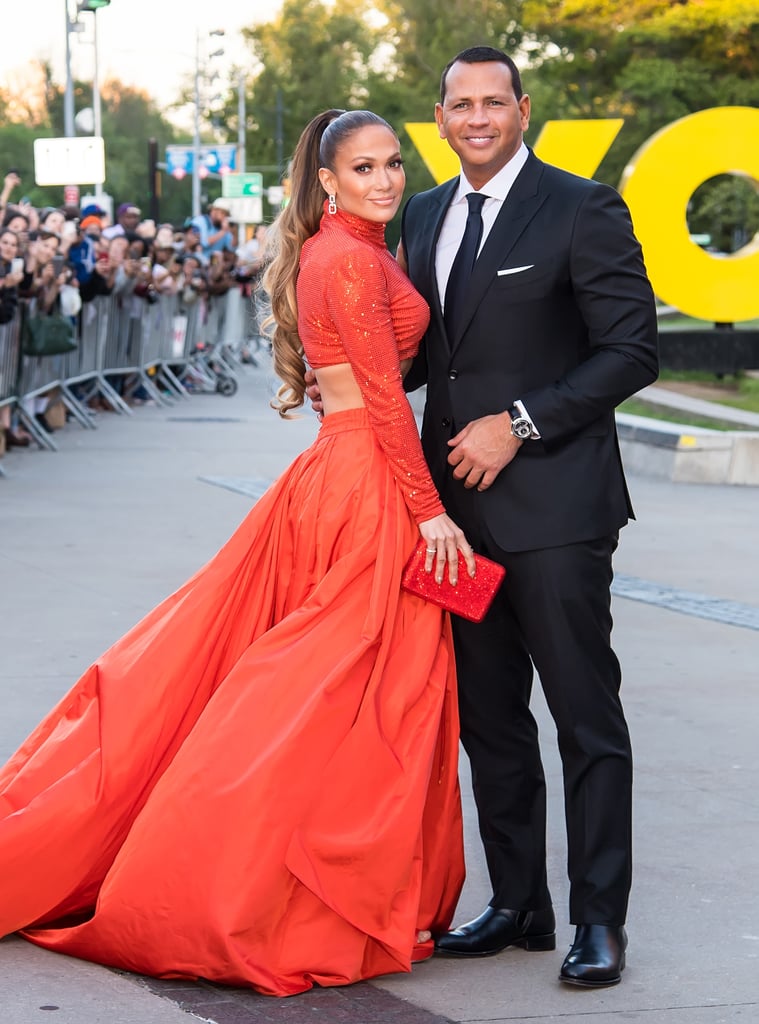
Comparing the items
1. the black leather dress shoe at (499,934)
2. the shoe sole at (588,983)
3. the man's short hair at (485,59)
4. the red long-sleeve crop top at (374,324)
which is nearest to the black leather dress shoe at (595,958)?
the shoe sole at (588,983)

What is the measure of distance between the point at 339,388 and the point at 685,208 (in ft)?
48.3

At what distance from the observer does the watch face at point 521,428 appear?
3.90 metres

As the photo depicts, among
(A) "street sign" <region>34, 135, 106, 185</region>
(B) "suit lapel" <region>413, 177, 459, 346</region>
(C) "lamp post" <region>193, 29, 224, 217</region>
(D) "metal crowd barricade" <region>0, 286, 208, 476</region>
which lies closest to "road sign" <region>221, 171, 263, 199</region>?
(C) "lamp post" <region>193, 29, 224, 217</region>

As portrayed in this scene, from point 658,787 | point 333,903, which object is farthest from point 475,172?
point 658,787

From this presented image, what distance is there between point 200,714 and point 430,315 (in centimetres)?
110

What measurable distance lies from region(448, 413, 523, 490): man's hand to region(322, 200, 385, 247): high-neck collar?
533mm

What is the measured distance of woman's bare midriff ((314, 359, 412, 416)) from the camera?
413cm

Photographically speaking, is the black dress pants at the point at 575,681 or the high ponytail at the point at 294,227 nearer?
the black dress pants at the point at 575,681

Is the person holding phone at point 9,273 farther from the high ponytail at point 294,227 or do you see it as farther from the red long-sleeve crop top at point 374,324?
the red long-sleeve crop top at point 374,324

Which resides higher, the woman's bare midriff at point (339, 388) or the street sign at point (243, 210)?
the woman's bare midriff at point (339, 388)

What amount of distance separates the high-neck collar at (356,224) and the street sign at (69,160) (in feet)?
53.3

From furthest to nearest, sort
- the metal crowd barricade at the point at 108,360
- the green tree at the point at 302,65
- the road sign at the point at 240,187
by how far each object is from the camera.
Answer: the green tree at the point at 302,65 → the road sign at the point at 240,187 → the metal crowd barricade at the point at 108,360

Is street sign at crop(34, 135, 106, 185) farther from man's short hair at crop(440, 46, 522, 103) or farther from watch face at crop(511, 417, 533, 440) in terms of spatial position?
watch face at crop(511, 417, 533, 440)

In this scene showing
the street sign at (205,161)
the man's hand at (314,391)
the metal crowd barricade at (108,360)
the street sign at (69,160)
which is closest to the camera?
the man's hand at (314,391)
